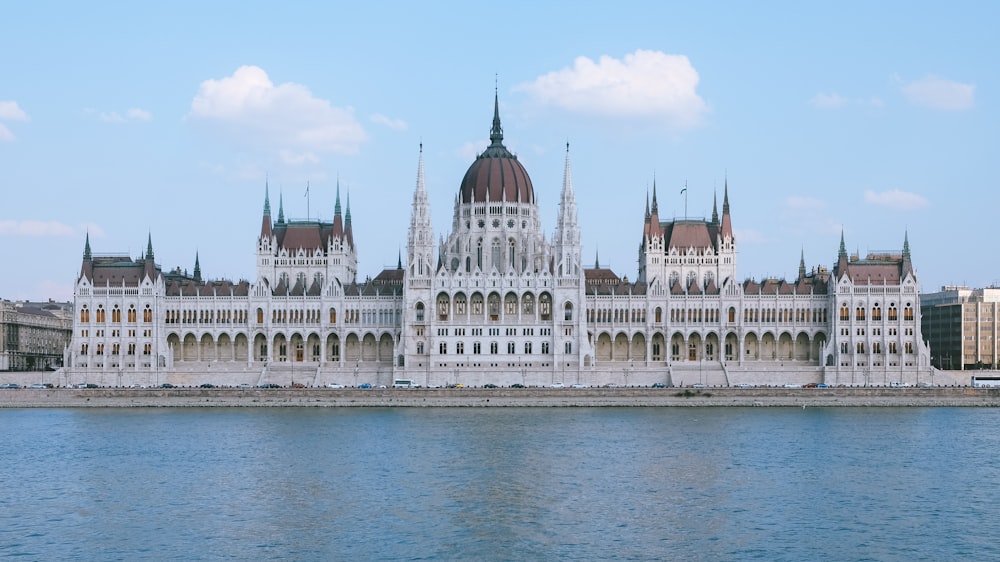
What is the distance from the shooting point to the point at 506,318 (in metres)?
130

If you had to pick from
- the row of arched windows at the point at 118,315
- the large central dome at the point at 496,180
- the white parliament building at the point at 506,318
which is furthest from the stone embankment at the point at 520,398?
the large central dome at the point at 496,180

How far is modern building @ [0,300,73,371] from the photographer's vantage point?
159 metres

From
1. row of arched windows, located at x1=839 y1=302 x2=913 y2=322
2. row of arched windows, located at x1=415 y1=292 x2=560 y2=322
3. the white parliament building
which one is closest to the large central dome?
the white parliament building

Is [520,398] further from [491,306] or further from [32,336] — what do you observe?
[32,336]

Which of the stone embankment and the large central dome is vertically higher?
the large central dome

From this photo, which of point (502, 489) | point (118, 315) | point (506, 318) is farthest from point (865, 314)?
point (502, 489)

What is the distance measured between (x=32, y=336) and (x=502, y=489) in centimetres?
12206

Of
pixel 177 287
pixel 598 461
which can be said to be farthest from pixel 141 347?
pixel 598 461

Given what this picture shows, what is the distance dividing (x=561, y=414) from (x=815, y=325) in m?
40.0

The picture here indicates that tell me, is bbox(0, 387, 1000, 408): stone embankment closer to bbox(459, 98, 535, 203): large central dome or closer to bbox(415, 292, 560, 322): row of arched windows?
bbox(415, 292, 560, 322): row of arched windows

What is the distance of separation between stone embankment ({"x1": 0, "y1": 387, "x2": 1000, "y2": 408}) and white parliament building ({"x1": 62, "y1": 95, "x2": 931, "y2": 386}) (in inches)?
474

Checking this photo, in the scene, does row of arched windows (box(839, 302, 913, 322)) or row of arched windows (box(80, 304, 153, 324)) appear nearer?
row of arched windows (box(839, 302, 913, 322))

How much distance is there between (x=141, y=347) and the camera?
13462cm

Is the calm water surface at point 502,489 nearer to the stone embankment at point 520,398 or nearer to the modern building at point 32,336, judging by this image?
the stone embankment at point 520,398
